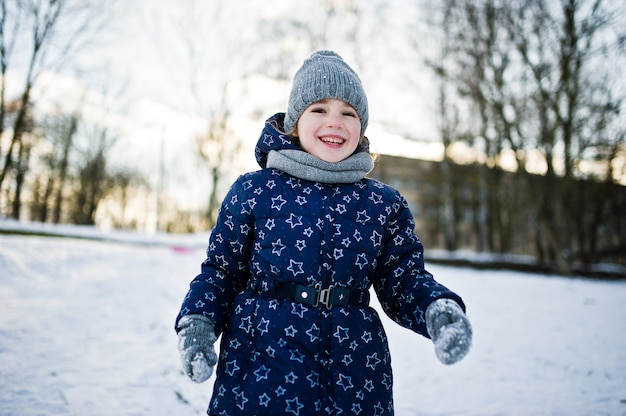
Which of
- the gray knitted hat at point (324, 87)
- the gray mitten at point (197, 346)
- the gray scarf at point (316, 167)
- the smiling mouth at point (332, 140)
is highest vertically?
the gray knitted hat at point (324, 87)

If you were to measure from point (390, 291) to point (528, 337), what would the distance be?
492 centimetres

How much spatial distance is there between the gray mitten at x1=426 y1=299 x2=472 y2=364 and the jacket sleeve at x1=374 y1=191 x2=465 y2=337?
0.16 feet

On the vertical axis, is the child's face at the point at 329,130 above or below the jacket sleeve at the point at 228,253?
above

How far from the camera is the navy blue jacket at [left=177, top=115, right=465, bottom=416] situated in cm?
131

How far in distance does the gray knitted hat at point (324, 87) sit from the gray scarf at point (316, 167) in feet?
0.78

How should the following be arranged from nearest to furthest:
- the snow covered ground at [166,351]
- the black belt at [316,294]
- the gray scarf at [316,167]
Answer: the black belt at [316,294], the gray scarf at [316,167], the snow covered ground at [166,351]

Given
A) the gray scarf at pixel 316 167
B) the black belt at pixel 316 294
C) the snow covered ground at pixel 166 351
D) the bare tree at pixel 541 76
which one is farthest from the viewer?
the bare tree at pixel 541 76

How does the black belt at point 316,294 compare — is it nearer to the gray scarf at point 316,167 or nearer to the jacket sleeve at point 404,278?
the jacket sleeve at point 404,278

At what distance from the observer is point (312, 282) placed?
142 cm

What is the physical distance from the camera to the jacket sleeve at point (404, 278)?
1.38 m

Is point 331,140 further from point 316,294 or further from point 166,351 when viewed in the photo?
point 166,351

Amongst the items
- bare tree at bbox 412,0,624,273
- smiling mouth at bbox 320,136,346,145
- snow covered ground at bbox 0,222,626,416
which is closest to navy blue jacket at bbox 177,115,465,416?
smiling mouth at bbox 320,136,346,145

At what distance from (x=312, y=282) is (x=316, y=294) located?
0.04 m

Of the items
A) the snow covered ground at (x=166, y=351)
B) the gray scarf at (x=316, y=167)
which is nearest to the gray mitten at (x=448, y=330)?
the gray scarf at (x=316, y=167)
